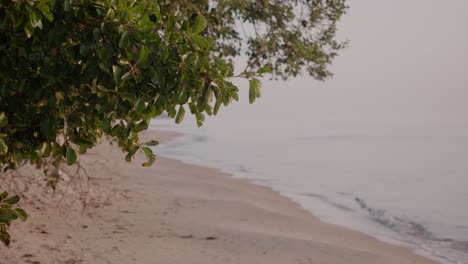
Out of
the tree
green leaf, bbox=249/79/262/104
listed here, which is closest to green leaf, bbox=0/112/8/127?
the tree

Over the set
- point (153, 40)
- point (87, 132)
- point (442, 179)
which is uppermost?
point (153, 40)

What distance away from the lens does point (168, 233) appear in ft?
30.0

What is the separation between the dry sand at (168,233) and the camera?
7.83 m

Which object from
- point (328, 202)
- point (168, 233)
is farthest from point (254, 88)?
point (328, 202)

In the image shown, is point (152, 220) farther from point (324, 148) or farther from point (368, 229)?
point (324, 148)

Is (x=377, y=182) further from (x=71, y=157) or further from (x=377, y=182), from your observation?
(x=71, y=157)

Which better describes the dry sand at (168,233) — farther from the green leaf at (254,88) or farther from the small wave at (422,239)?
the green leaf at (254,88)

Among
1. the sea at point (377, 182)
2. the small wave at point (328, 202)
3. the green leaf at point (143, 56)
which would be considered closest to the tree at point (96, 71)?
the green leaf at point (143, 56)

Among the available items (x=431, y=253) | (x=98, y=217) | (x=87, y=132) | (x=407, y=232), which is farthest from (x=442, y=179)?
(x=87, y=132)

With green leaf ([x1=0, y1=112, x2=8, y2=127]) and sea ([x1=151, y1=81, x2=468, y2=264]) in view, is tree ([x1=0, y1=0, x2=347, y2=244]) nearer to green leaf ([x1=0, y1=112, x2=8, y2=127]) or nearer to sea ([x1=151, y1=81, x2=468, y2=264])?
green leaf ([x1=0, y1=112, x2=8, y2=127])

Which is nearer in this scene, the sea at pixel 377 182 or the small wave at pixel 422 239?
the small wave at pixel 422 239

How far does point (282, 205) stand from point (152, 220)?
5811 mm

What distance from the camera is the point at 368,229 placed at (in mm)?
13242

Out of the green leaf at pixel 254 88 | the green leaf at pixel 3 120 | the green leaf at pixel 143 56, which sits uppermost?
the green leaf at pixel 143 56
